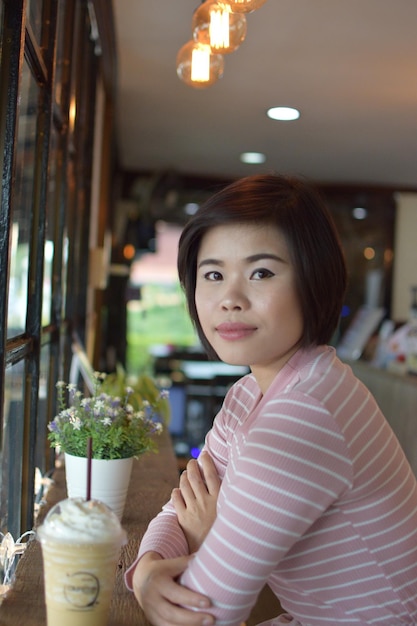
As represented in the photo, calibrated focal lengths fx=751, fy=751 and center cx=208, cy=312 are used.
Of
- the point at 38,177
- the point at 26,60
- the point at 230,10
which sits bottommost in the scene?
the point at 38,177

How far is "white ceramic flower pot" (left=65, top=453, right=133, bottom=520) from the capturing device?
155cm

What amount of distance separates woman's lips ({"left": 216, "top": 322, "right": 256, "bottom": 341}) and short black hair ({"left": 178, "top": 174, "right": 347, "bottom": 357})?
0.28 ft

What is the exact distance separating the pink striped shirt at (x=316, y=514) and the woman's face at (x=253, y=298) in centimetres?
6

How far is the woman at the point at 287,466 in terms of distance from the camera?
94cm

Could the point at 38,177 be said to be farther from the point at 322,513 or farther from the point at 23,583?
the point at 322,513

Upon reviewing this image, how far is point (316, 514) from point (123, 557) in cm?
55

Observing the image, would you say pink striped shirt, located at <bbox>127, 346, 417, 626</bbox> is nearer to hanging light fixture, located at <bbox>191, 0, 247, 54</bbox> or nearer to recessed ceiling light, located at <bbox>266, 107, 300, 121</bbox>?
hanging light fixture, located at <bbox>191, 0, 247, 54</bbox>

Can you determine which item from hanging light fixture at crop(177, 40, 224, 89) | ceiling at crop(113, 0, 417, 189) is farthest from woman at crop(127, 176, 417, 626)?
ceiling at crop(113, 0, 417, 189)

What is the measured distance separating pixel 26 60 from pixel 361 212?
6890 mm

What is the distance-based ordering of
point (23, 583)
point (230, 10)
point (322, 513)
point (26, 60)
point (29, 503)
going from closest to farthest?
point (322, 513)
point (23, 583)
point (26, 60)
point (29, 503)
point (230, 10)

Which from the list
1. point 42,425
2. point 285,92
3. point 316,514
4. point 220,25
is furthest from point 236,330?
point 285,92

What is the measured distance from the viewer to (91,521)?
90 cm

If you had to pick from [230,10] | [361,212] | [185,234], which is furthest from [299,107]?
[185,234]

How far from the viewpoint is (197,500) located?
1.27m
